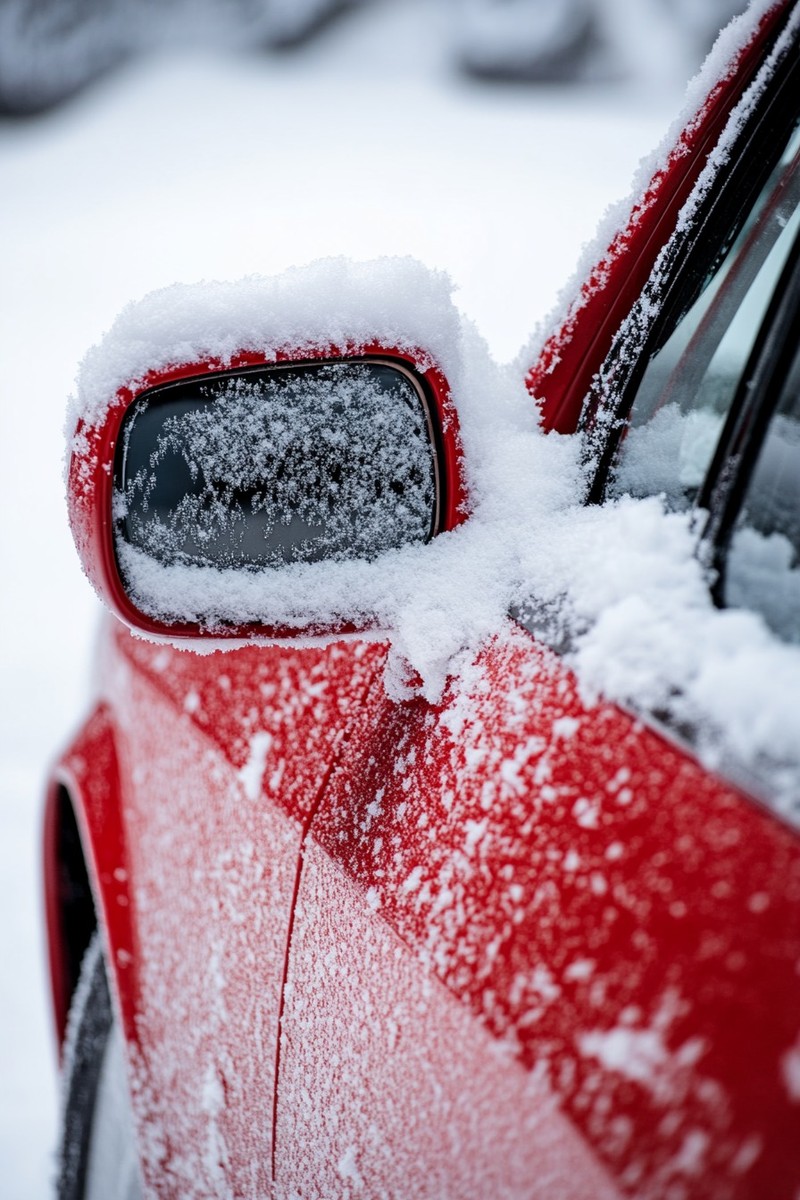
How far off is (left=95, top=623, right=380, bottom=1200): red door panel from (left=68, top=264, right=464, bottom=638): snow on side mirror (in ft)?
0.61

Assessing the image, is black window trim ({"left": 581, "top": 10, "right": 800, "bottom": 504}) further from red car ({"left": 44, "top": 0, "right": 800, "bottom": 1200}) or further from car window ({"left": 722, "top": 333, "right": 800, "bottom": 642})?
car window ({"left": 722, "top": 333, "right": 800, "bottom": 642})

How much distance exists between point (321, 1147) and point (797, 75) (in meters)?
1.40

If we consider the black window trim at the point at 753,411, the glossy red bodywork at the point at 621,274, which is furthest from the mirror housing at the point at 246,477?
the black window trim at the point at 753,411

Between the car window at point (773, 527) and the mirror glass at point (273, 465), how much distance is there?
38 centimetres

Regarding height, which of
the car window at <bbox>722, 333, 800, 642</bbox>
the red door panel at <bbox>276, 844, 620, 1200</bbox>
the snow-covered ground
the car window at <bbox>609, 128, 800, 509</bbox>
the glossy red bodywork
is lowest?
the red door panel at <bbox>276, 844, 620, 1200</bbox>

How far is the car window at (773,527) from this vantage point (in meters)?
0.85

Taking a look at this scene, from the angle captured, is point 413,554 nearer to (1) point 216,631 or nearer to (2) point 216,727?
(1) point 216,631

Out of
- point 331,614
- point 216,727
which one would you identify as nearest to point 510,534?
point 331,614

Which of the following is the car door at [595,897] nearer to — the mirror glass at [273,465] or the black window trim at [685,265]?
the black window trim at [685,265]

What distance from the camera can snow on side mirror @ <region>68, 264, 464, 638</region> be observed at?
3.32 feet

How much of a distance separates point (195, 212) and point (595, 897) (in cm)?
874

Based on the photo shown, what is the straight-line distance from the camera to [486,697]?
97 cm

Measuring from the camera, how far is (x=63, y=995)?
2.16m

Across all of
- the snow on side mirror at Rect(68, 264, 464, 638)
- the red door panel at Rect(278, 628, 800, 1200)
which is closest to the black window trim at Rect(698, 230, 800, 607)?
the red door panel at Rect(278, 628, 800, 1200)
